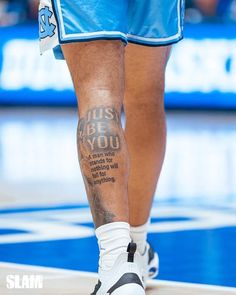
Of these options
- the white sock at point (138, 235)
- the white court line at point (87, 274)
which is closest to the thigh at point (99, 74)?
the white sock at point (138, 235)

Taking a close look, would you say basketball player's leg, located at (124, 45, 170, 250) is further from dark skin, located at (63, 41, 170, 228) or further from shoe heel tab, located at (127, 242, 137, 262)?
shoe heel tab, located at (127, 242, 137, 262)

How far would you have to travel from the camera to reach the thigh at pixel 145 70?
295cm

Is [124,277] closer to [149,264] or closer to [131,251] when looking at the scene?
[131,251]

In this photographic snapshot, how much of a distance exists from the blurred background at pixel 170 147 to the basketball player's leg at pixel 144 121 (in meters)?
0.29

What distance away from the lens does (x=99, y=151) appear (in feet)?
8.25

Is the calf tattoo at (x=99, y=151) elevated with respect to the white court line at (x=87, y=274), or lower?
elevated

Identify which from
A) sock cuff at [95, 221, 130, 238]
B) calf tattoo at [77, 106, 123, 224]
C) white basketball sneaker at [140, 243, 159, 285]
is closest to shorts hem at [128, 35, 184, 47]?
calf tattoo at [77, 106, 123, 224]

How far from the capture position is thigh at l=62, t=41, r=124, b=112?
2547 mm

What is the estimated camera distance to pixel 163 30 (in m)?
2.80

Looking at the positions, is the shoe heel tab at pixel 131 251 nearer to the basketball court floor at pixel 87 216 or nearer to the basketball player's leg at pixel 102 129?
the basketball player's leg at pixel 102 129

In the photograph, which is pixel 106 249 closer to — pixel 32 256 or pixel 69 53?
pixel 69 53

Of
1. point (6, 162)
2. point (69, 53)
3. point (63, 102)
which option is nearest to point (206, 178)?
point (6, 162)

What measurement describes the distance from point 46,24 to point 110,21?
0.87 feet

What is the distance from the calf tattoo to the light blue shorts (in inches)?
7.9
